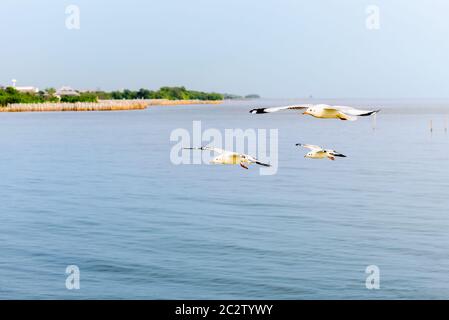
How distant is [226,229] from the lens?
3288cm

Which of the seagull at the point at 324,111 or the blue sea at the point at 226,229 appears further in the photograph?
the blue sea at the point at 226,229

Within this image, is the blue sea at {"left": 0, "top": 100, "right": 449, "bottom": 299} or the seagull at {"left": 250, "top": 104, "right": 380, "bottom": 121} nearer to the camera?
the seagull at {"left": 250, "top": 104, "right": 380, "bottom": 121}

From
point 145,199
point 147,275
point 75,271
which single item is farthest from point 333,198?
point 75,271

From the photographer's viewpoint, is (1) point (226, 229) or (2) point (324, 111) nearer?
(2) point (324, 111)

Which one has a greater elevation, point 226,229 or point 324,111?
point 324,111

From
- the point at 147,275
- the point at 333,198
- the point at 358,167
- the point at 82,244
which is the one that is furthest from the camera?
the point at 358,167

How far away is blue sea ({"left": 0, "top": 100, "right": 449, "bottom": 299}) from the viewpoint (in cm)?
2497

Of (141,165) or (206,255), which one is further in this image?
(141,165)

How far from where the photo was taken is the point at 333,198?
141 feet

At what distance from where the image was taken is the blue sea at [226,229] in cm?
2497

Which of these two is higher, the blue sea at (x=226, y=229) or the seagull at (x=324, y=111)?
the seagull at (x=324, y=111)

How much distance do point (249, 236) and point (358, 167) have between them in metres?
29.4
